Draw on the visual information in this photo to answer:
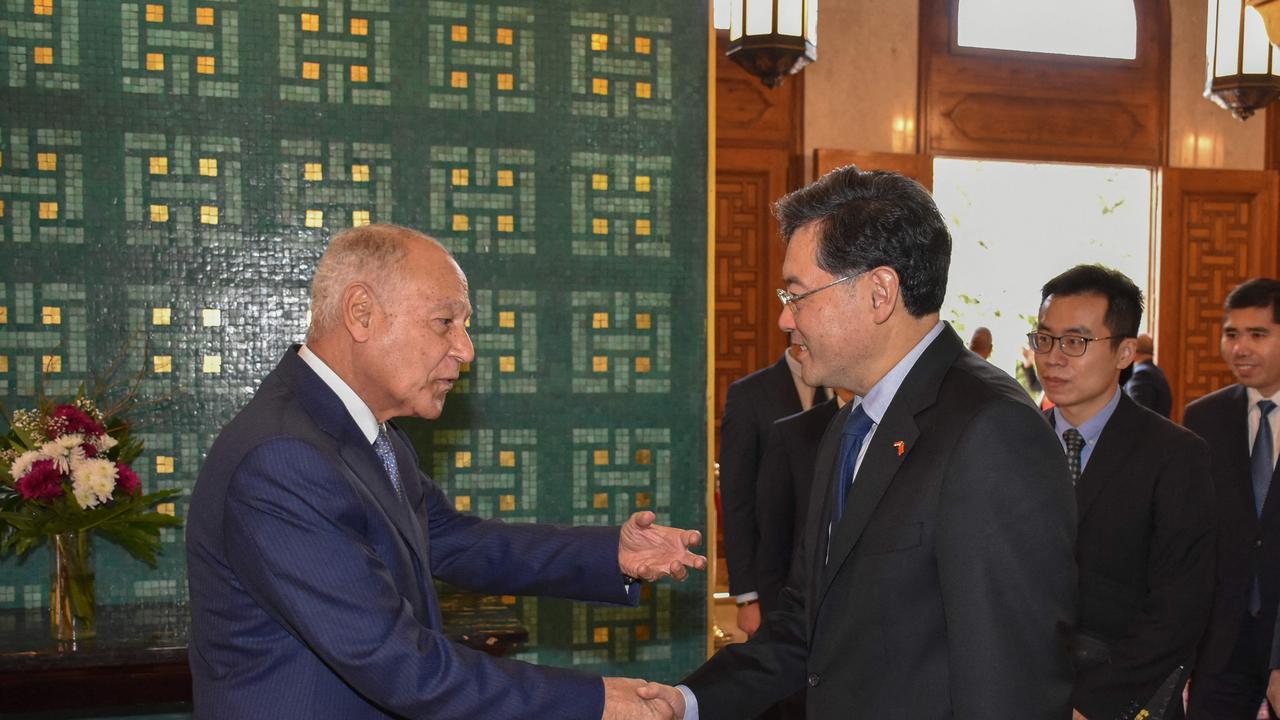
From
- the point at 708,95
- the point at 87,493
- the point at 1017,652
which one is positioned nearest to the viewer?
the point at 1017,652

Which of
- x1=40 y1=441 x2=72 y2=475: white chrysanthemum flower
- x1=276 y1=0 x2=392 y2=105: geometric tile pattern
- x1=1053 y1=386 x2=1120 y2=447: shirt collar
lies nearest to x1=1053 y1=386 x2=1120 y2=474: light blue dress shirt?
x1=1053 y1=386 x2=1120 y2=447: shirt collar

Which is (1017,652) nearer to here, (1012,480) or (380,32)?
(1012,480)

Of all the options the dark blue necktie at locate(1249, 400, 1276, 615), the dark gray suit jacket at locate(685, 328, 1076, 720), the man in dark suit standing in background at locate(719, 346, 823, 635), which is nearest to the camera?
the dark gray suit jacket at locate(685, 328, 1076, 720)

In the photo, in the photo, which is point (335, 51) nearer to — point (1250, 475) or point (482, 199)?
point (482, 199)

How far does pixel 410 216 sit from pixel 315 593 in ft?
6.37

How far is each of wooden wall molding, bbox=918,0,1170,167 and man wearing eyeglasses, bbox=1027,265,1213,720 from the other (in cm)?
657

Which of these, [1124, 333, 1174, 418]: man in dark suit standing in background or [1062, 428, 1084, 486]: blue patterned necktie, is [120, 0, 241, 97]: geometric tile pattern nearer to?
[1062, 428, 1084, 486]: blue patterned necktie

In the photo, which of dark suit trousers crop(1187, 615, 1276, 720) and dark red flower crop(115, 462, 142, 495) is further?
dark suit trousers crop(1187, 615, 1276, 720)

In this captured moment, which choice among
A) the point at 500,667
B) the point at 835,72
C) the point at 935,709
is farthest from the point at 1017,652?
the point at 835,72

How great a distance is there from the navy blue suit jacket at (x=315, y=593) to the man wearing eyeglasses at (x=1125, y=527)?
1.34 metres

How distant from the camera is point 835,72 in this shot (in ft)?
29.5

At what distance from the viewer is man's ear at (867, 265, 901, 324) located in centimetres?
198

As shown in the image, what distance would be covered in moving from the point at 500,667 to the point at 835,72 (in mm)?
7754

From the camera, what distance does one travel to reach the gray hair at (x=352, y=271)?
7.05 feet
